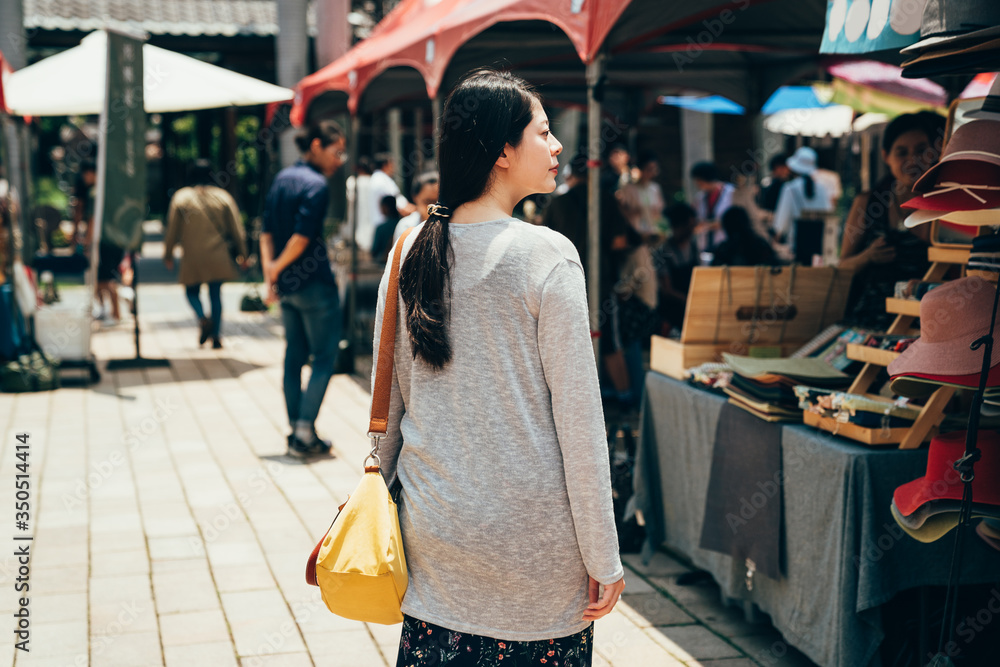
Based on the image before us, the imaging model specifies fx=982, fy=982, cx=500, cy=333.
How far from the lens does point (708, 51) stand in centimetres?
769

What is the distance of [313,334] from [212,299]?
168 inches

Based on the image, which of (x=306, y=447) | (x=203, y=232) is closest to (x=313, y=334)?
(x=306, y=447)

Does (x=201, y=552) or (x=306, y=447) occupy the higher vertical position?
(x=306, y=447)

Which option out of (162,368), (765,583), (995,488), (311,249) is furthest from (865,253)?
(162,368)

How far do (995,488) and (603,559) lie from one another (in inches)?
50.6

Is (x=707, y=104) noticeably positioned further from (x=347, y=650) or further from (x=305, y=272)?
(x=347, y=650)

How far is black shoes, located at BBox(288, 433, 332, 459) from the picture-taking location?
601cm

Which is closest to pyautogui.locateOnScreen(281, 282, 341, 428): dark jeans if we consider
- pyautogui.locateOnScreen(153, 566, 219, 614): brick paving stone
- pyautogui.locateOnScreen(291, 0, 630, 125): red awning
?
pyautogui.locateOnScreen(291, 0, 630, 125): red awning

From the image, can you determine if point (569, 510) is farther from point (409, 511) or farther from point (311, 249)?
point (311, 249)

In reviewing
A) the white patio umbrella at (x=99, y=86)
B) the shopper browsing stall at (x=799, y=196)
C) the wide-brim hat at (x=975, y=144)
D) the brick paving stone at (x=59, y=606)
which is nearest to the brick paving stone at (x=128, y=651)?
the brick paving stone at (x=59, y=606)

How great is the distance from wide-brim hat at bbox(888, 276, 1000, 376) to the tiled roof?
516 inches

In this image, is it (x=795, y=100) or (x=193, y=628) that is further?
(x=795, y=100)

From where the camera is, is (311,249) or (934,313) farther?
(311,249)

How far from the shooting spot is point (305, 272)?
5.77 metres
